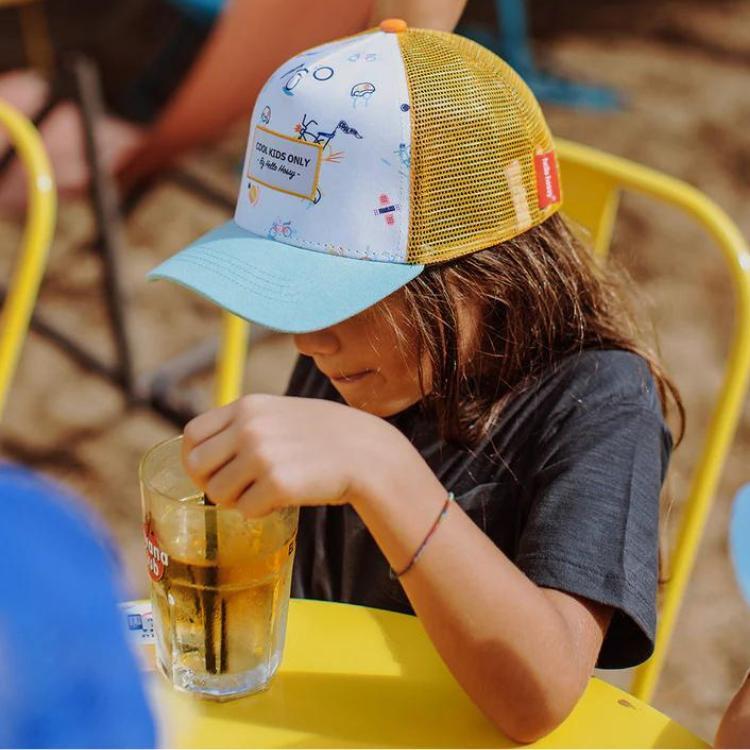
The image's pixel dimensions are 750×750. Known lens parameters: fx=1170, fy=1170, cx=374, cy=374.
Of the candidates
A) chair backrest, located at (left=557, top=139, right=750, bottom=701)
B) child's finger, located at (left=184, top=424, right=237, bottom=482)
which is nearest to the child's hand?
child's finger, located at (left=184, top=424, right=237, bottom=482)

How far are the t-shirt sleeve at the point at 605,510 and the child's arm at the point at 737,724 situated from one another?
76mm

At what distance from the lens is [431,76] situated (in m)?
0.90

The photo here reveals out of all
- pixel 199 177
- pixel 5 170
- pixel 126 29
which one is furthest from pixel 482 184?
pixel 126 29

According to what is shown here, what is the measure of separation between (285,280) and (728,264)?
0.54 metres

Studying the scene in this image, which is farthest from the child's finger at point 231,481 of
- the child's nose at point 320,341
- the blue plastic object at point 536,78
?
the blue plastic object at point 536,78

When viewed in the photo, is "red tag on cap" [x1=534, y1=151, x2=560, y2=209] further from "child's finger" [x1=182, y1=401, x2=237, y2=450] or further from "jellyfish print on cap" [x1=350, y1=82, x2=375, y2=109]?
"child's finger" [x1=182, y1=401, x2=237, y2=450]

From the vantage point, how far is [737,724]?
0.82 meters

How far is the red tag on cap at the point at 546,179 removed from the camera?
37.4 inches

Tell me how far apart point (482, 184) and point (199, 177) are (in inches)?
104

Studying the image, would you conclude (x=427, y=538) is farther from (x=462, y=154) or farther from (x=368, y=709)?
(x=462, y=154)

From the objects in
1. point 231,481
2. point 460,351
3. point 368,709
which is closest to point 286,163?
point 460,351

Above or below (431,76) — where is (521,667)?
below

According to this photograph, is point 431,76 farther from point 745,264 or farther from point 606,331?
point 745,264

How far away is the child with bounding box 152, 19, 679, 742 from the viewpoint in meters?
0.77
